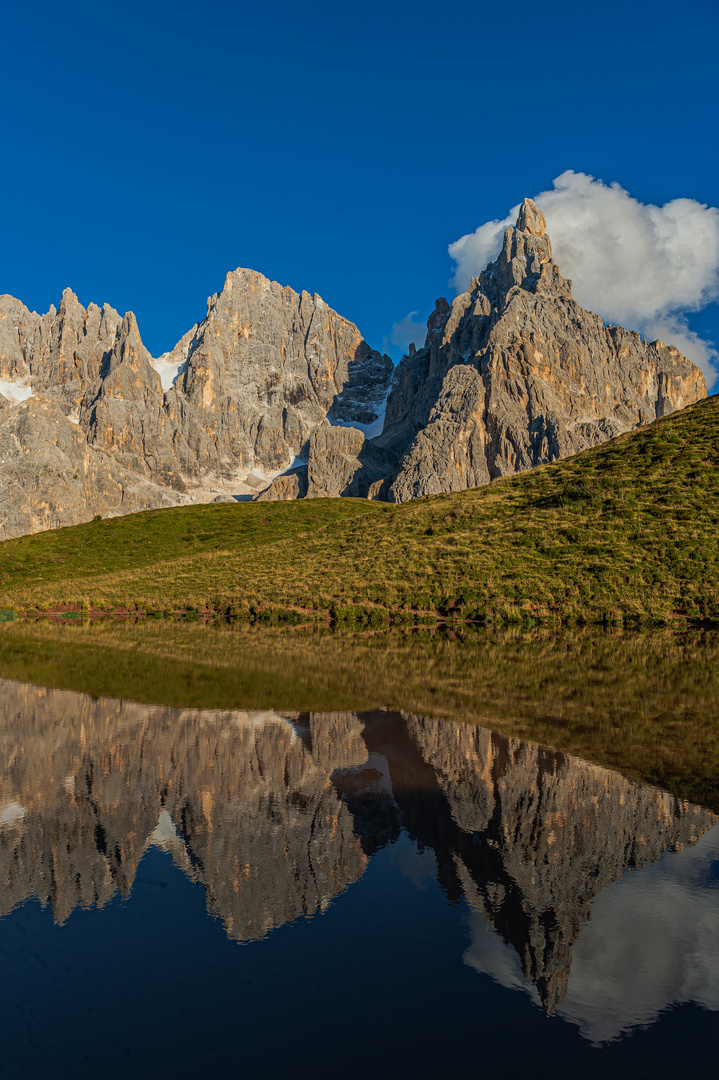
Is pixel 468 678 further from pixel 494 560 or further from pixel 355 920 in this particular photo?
pixel 494 560

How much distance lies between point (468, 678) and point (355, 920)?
10.3m

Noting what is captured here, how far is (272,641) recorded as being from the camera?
23219mm

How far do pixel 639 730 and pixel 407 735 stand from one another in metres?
3.86

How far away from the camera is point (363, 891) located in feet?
18.8

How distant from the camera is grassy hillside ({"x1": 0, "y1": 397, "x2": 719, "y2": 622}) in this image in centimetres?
2844

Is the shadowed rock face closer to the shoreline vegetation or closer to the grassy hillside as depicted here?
Answer: the shoreline vegetation

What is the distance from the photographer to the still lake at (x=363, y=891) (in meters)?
3.99

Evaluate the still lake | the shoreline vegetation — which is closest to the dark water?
the still lake

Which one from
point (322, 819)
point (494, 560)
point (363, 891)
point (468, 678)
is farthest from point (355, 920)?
point (494, 560)

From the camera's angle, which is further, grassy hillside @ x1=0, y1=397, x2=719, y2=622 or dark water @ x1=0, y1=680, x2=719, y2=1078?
grassy hillside @ x1=0, y1=397, x2=719, y2=622

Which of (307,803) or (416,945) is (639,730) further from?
(416,945)

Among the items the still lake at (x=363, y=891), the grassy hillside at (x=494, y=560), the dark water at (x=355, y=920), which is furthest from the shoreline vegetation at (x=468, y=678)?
the grassy hillside at (x=494, y=560)

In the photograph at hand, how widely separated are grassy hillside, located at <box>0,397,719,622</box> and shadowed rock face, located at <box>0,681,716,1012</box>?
63.0ft

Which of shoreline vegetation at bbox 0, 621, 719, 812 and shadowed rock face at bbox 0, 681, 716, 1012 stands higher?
shoreline vegetation at bbox 0, 621, 719, 812
